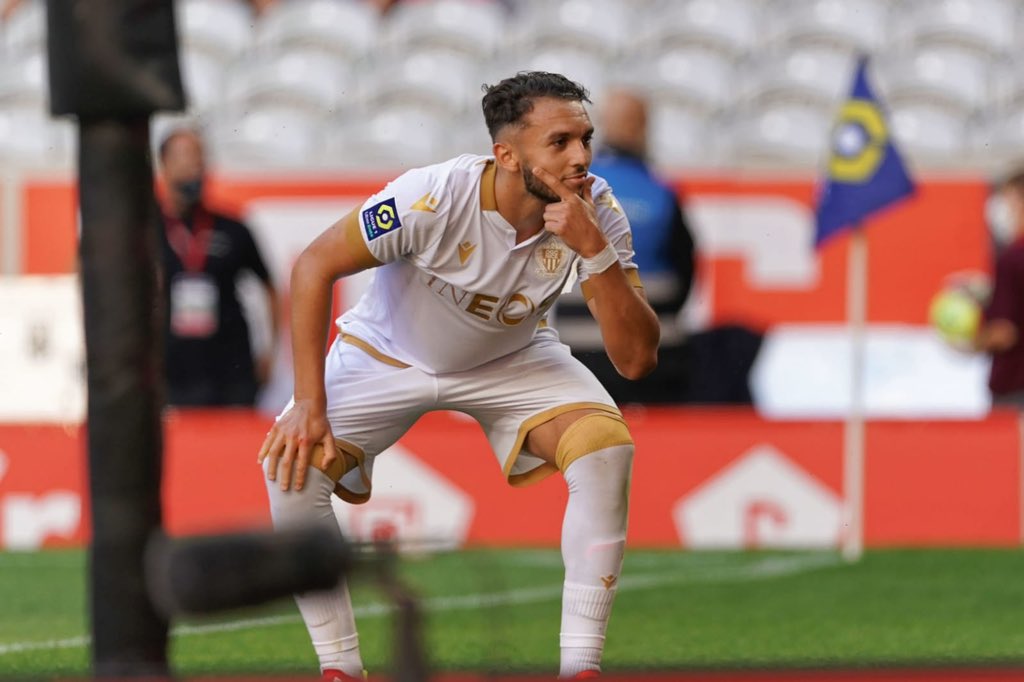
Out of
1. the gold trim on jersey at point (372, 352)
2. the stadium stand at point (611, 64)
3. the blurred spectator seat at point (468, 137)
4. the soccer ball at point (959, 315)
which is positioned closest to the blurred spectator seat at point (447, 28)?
the stadium stand at point (611, 64)

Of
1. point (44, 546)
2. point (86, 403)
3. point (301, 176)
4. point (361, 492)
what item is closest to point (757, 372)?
point (301, 176)

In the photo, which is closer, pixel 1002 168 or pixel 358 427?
pixel 358 427

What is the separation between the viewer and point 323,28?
16.2 metres

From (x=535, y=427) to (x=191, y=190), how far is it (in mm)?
5598

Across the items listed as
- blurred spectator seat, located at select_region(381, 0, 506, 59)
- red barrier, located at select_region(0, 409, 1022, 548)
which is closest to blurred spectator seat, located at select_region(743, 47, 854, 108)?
blurred spectator seat, located at select_region(381, 0, 506, 59)

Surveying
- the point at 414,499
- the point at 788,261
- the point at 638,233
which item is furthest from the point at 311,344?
the point at 788,261

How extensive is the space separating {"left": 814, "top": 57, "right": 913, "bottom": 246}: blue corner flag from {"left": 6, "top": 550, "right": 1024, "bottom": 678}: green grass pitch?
1889mm

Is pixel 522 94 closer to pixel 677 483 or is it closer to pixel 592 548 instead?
pixel 592 548

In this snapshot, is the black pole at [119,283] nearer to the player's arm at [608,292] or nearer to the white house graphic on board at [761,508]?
the player's arm at [608,292]

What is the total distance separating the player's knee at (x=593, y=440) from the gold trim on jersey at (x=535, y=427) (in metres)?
0.06

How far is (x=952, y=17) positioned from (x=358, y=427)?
12281 millimetres

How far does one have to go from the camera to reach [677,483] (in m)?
10.7

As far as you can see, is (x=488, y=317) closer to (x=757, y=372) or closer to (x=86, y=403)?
(x=86, y=403)

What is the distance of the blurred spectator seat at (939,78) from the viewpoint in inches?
619
